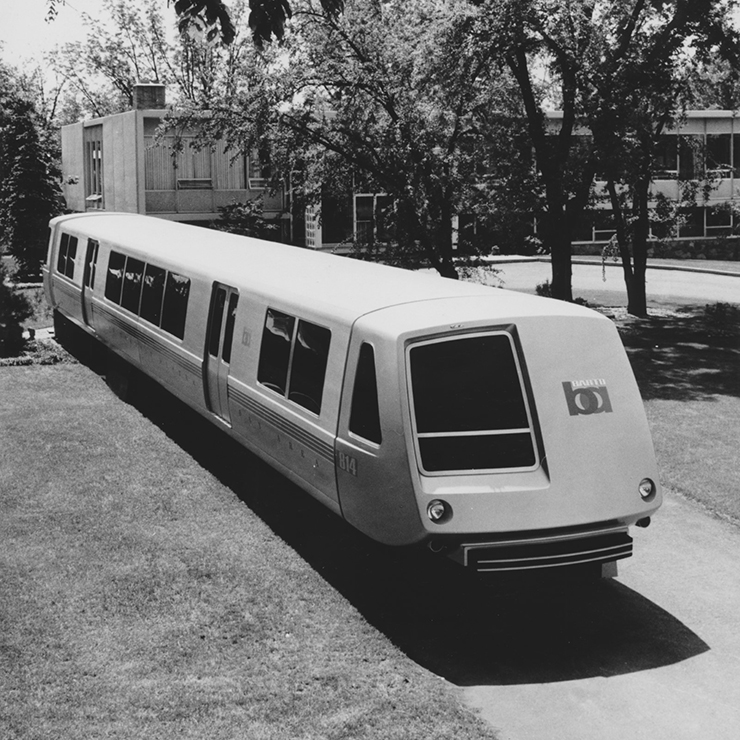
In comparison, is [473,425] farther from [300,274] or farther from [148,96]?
[148,96]

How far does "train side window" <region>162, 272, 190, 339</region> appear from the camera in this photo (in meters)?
13.1

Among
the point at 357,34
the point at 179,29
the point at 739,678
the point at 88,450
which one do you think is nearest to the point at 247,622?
the point at 739,678

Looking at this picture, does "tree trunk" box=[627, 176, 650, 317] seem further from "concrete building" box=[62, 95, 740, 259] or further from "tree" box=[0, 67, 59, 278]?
"tree" box=[0, 67, 59, 278]

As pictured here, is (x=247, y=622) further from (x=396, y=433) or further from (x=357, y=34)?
(x=357, y=34)

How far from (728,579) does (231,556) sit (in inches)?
155

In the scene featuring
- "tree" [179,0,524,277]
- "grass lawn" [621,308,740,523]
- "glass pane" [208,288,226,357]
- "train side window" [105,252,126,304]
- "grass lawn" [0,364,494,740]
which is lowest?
"grass lawn" [0,364,494,740]

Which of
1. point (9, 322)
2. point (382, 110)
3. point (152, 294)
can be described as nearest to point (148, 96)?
point (382, 110)

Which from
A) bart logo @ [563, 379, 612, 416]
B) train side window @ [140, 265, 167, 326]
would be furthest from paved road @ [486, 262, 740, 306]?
bart logo @ [563, 379, 612, 416]

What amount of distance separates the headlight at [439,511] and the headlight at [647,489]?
1.45 metres

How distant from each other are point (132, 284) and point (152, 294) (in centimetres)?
123

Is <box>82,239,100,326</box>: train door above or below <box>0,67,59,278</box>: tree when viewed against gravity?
below

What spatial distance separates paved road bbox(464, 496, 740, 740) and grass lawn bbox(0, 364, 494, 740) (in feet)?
1.48

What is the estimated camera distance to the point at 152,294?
14445 mm

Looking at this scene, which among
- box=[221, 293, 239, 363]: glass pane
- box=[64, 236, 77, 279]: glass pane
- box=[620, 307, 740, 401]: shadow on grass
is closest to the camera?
box=[221, 293, 239, 363]: glass pane
